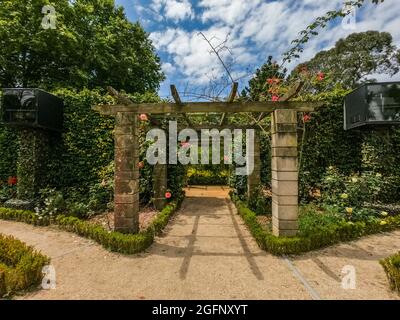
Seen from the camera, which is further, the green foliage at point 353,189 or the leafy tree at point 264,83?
the leafy tree at point 264,83

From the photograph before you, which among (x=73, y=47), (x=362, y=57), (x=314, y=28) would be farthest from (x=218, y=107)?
(x=362, y=57)

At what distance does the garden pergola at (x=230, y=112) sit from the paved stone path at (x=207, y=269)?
0.74 m

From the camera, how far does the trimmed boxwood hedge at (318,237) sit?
4.19m


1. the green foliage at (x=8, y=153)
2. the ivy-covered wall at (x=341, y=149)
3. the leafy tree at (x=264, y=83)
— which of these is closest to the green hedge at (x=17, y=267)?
the leafy tree at (x=264, y=83)

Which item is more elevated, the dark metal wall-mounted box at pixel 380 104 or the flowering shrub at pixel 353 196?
the dark metal wall-mounted box at pixel 380 104

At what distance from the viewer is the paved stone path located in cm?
301

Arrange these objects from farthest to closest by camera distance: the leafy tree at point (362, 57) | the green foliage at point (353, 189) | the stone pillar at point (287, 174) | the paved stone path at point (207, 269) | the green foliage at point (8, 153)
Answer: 1. the leafy tree at point (362, 57)
2. the green foliage at point (8, 153)
3. the green foliage at point (353, 189)
4. the stone pillar at point (287, 174)
5. the paved stone path at point (207, 269)

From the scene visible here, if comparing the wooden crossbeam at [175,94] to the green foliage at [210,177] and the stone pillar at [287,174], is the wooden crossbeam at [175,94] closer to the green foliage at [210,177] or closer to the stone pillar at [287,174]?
the stone pillar at [287,174]

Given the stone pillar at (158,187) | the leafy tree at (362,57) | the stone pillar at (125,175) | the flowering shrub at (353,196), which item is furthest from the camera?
the leafy tree at (362,57)

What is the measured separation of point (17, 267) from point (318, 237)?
4.90m

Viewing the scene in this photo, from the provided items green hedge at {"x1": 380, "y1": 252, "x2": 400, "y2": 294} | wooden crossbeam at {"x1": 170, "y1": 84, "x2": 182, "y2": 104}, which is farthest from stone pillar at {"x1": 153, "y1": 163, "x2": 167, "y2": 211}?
green hedge at {"x1": 380, "y1": 252, "x2": 400, "y2": 294}

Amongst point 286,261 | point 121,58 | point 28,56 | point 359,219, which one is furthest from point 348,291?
point 28,56

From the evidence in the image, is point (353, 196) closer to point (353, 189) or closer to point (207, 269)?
point (353, 189)

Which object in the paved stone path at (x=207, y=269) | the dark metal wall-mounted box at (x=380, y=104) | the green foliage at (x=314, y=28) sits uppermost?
the green foliage at (x=314, y=28)
